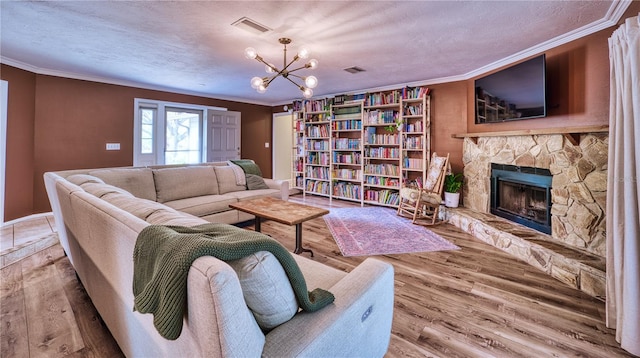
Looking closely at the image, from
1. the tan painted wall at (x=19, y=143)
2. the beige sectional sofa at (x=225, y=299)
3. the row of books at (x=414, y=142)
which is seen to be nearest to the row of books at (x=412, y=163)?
the row of books at (x=414, y=142)

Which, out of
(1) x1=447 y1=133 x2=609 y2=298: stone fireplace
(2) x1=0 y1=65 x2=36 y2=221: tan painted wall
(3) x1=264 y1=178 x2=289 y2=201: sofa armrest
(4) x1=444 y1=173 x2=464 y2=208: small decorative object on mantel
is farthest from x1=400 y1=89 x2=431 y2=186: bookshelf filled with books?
(2) x1=0 y1=65 x2=36 y2=221: tan painted wall

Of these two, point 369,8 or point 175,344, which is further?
point 369,8

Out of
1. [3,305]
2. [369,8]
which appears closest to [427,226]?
[369,8]

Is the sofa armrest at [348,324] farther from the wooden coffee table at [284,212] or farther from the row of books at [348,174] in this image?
the row of books at [348,174]

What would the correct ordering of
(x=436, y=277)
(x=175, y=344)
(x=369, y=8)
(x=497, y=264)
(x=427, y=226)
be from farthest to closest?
(x=427, y=226), (x=497, y=264), (x=436, y=277), (x=369, y=8), (x=175, y=344)

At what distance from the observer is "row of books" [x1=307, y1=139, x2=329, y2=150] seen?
6.12 m

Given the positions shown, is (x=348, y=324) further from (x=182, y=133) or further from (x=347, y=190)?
(x=182, y=133)

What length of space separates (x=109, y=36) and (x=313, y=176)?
4.19 meters

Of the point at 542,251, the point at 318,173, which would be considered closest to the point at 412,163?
the point at 318,173

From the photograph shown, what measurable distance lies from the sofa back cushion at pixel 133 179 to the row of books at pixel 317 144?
3419 mm

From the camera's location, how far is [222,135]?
6.37 metres

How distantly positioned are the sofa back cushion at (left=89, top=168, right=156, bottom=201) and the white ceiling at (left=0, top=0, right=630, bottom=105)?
142cm

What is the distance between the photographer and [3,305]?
2.00 metres

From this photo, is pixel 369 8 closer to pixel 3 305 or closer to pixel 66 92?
pixel 3 305
